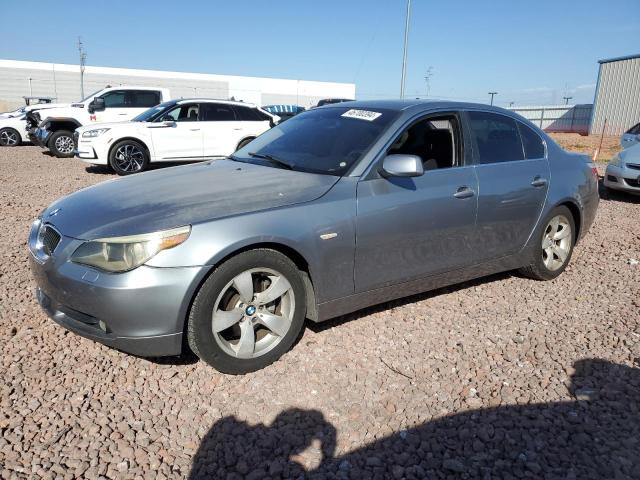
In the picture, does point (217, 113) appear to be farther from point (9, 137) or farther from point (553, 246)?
point (9, 137)

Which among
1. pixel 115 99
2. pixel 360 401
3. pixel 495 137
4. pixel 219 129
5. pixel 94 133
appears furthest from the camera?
pixel 115 99

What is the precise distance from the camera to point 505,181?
3939 mm

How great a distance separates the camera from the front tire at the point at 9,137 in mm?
15816

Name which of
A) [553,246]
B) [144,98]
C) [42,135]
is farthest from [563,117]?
[553,246]

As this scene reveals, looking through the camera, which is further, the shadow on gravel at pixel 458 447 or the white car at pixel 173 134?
the white car at pixel 173 134

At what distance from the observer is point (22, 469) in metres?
2.15

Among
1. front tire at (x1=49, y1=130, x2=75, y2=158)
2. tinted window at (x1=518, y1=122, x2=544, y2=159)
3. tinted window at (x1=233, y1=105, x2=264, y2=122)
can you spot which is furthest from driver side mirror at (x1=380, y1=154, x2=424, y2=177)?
front tire at (x1=49, y1=130, x2=75, y2=158)

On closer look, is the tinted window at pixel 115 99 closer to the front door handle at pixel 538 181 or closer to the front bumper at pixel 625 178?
the front bumper at pixel 625 178

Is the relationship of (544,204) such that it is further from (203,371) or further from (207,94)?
(207,94)

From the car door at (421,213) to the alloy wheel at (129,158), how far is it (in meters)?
8.24

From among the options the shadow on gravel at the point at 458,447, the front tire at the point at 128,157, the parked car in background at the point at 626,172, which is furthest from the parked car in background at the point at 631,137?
the front tire at the point at 128,157

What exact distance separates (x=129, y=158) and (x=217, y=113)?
225cm

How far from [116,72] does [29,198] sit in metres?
49.9

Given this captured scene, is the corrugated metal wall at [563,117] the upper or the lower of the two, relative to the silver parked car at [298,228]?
upper
